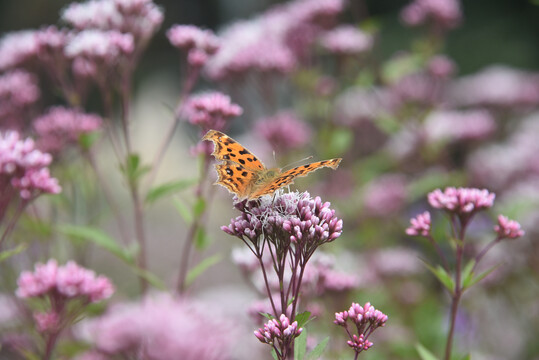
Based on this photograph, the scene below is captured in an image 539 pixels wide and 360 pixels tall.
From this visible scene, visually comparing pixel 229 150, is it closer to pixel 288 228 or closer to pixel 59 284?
pixel 288 228

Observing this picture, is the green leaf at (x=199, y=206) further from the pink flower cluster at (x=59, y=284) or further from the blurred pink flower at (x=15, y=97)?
the blurred pink flower at (x=15, y=97)

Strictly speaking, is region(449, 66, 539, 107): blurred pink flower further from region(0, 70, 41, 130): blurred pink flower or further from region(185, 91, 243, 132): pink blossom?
region(0, 70, 41, 130): blurred pink flower

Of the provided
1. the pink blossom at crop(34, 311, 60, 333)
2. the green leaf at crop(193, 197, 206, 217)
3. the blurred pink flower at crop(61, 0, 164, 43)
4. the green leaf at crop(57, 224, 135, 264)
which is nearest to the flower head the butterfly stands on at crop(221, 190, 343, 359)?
the green leaf at crop(193, 197, 206, 217)

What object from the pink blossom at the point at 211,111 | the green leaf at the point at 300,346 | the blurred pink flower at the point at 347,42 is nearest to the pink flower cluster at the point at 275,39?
the blurred pink flower at the point at 347,42

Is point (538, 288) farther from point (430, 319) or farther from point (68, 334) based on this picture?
point (68, 334)

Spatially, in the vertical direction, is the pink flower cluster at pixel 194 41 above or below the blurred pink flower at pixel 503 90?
below
